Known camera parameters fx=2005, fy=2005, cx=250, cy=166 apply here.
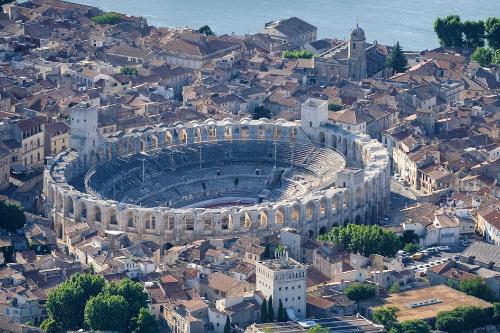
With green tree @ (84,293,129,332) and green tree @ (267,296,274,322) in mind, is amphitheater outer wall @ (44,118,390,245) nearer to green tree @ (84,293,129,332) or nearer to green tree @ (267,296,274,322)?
green tree @ (267,296,274,322)

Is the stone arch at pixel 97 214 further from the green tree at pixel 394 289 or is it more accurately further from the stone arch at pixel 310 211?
the green tree at pixel 394 289

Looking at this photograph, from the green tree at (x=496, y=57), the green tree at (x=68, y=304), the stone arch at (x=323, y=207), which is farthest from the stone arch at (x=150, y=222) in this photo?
the green tree at (x=496, y=57)

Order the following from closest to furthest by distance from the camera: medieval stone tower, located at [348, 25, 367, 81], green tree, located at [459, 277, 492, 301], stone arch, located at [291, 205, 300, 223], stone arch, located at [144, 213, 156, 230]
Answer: green tree, located at [459, 277, 492, 301] → stone arch, located at [144, 213, 156, 230] → stone arch, located at [291, 205, 300, 223] → medieval stone tower, located at [348, 25, 367, 81]

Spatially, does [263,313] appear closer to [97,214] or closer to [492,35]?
[97,214]

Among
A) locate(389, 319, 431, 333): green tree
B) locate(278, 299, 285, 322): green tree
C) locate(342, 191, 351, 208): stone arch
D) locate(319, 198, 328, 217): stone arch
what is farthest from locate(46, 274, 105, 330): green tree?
locate(342, 191, 351, 208): stone arch

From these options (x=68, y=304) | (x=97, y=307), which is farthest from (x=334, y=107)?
(x=97, y=307)
